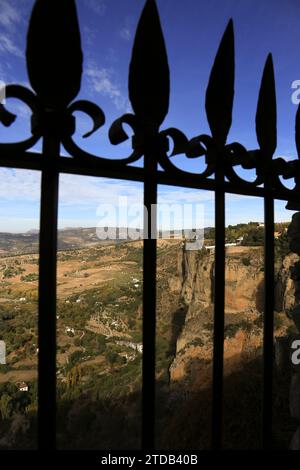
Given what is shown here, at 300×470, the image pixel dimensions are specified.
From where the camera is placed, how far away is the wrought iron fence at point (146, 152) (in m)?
0.73

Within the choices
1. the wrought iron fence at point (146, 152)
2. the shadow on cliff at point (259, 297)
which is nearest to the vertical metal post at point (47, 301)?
the wrought iron fence at point (146, 152)

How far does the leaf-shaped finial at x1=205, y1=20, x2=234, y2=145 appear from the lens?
0.98 metres

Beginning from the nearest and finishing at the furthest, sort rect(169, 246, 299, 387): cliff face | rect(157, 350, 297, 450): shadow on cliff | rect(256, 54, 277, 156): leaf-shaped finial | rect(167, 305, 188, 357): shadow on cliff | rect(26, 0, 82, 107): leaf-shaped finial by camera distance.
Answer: rect(26, 0, 82, 107): leaf-shaped finial, rect(256, 54, 277, 156): leaf-shaped finial, rect(157, 350, 297, 450): shadow on cliff, rect(169, 246, 299, 387): cliff face, rect(167, 305, 188, 357): shadow on cliff

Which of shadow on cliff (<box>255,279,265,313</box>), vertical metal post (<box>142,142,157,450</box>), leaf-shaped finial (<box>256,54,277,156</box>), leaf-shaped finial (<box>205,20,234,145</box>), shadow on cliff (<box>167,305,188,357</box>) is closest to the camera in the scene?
vertical metal post (<box>142,142,157,450</box>)

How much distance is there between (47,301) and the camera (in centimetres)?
74

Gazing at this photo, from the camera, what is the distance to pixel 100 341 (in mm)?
29938

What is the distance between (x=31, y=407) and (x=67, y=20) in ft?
95.9

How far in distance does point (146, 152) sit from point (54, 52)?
1.13 feet

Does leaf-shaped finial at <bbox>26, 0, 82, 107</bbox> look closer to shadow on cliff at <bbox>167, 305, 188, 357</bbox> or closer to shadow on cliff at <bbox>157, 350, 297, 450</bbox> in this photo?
shadow on cliff at <bbox>157, 350, 297, 450</bbox>

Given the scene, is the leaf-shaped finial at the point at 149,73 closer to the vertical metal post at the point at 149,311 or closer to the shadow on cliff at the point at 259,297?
the vertical metal post at the point at 149,311

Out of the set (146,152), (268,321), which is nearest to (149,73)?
(146,152)

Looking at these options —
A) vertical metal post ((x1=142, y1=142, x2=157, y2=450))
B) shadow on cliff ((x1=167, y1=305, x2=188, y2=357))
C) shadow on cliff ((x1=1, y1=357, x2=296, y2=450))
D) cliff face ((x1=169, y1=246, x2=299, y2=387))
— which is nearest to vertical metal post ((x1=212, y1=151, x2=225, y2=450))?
vertical metal post ((x1=142, y1=142, x2=157, y2=450))
